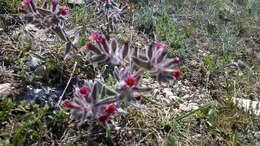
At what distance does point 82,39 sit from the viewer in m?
3.08

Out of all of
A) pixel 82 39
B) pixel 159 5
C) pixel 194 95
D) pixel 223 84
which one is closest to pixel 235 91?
pixel 223 84

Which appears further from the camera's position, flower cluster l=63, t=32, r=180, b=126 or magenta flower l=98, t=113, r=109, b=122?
magenta flower l=98, t=113, r=109, b=122

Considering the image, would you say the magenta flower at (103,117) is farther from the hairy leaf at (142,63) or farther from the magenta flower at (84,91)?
the hairy leaf at (142,63)

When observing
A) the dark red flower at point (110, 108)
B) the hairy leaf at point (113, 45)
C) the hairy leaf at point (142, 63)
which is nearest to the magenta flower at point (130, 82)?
the hairy leaf at point (142, 63)

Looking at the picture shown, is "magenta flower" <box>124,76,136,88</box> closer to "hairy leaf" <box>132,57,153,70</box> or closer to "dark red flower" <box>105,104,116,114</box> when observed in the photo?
"hairy leaf" <box>132,57,153,70</box>

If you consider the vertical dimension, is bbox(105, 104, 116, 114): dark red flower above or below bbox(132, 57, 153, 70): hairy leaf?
below

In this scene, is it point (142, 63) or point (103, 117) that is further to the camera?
point (103, 117)

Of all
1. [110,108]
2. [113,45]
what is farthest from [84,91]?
[113,45]

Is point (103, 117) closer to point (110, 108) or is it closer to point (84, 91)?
point (110, 108)

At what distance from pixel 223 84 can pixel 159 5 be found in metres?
2.12

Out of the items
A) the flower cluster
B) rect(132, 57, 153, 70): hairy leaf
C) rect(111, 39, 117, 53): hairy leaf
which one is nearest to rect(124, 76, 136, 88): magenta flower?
the flower cluster

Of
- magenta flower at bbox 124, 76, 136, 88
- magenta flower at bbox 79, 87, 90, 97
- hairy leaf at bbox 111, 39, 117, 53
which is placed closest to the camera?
magenta flower at bbox 124, 76, 136, 88

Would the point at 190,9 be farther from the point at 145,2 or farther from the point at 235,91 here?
the point at 235,91

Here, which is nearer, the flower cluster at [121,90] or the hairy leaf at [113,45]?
the flower cluster at [121,90]
